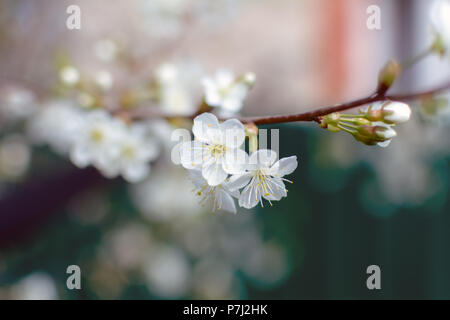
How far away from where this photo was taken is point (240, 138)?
652 millimetres

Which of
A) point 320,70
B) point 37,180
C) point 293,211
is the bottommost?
point 293,211

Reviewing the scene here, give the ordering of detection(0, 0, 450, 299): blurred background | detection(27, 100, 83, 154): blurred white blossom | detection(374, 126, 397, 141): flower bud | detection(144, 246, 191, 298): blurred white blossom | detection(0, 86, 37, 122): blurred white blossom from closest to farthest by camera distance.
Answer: detection(374, 126, 397, 141): flower bud → detection(27, 100, 83, 154): blurred white blossom → detection(0, 86, 37, 122): blurred white blossom → detection(0, 0, 450, 299): blurred background → detection(144, 246, 191, 298): blurred white blossom

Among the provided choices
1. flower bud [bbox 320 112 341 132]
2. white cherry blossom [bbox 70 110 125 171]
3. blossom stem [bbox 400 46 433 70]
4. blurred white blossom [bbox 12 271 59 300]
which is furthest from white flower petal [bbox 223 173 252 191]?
blurred white blossom [bbox 12 271 59 300]

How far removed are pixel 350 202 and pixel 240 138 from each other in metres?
1.79

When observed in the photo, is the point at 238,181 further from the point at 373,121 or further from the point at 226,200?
the point at 373,121

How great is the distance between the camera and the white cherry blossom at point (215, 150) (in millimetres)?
648

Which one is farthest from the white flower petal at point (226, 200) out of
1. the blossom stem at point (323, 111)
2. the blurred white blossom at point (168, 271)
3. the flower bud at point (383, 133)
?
the blurred white blossom at point (168, 271)

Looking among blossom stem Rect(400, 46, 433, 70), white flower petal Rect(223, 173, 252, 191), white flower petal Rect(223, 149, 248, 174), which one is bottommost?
white flower petal Rect(223, 173, 252, 191)

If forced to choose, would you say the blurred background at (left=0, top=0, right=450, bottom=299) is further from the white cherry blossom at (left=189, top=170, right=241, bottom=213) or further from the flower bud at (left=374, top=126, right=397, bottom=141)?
the flower bud at (left=374, top=126, right=397, bottom=141)

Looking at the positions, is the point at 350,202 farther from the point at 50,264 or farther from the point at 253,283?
the point at 50,264

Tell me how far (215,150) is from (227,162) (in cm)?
4

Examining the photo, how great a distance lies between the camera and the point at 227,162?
0.65 m

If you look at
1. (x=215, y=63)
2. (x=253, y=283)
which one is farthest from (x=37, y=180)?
(x=215, y=63)

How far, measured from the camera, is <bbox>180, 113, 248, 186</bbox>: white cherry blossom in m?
0.65
